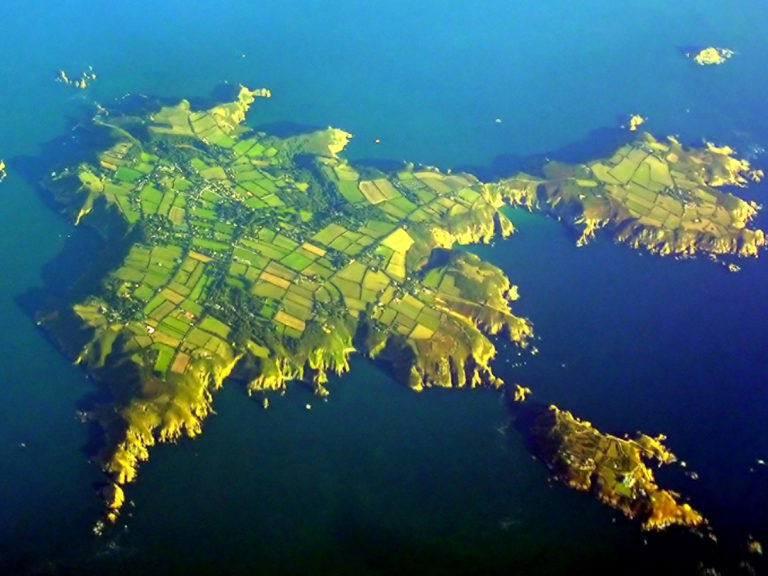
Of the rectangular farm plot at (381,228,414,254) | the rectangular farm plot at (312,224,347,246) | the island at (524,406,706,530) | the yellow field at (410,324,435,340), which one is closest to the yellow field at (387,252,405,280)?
the rectangular farm plot at (381,228,414,254)

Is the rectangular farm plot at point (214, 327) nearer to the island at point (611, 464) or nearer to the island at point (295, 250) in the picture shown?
the island at point (295, 250)

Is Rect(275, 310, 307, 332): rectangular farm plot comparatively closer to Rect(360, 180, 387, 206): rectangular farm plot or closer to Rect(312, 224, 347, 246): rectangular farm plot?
Rect(312, 224, 347, 246): rectangular farm plot

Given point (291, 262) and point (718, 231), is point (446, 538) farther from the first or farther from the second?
point (718, 231)

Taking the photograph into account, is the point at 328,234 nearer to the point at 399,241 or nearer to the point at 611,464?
the point at 399,241

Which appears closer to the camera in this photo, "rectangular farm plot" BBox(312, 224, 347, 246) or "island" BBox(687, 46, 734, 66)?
"rectangular farm plot" BBox(312, 224, 347, 246)

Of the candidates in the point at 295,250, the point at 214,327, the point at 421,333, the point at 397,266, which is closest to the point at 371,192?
the point at 397,266

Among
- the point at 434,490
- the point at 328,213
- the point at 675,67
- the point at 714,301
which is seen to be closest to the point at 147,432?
the point at 434,490

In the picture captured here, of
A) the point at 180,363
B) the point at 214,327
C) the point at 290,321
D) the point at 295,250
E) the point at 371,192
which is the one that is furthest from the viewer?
the point at 371,192
